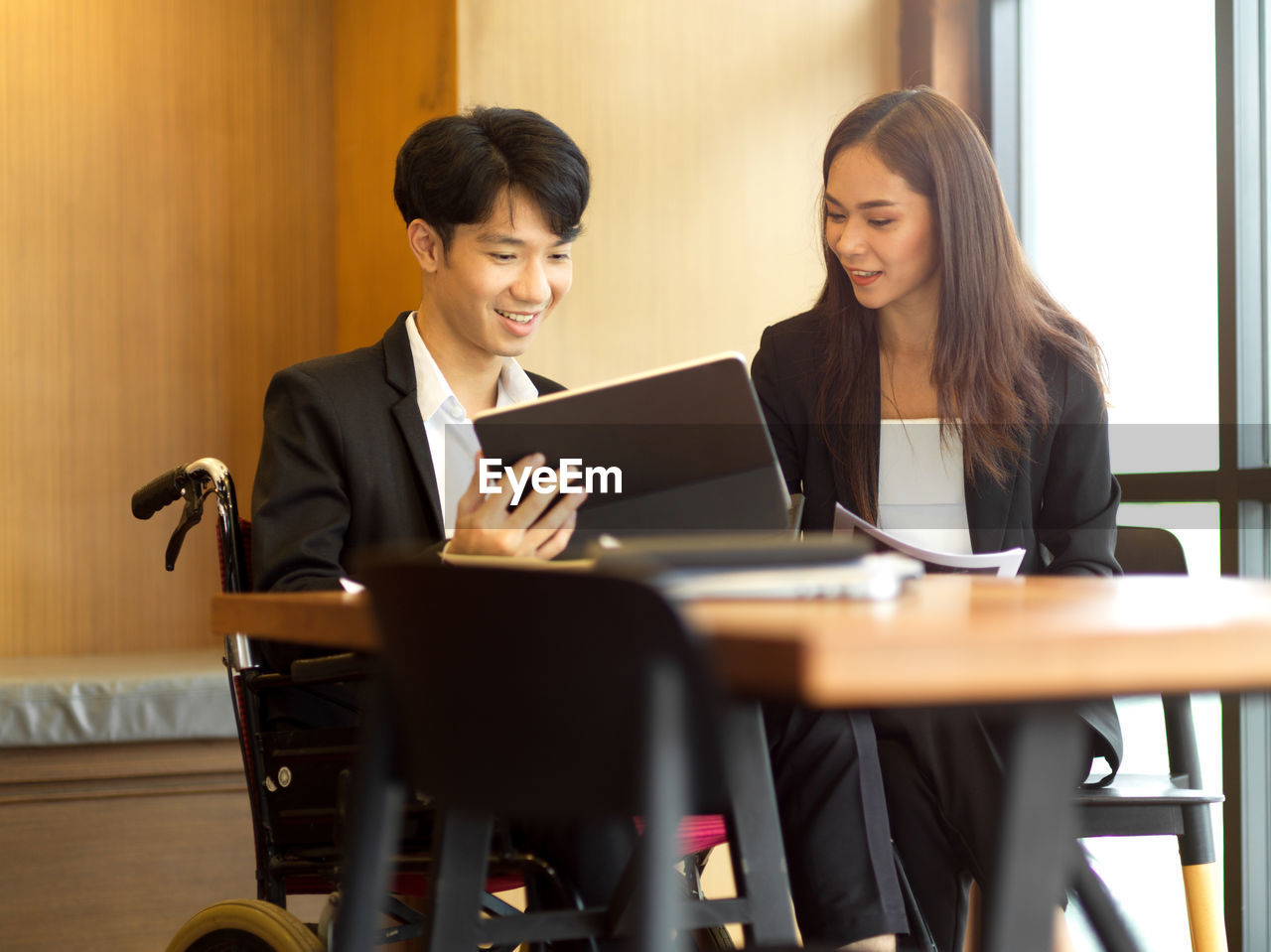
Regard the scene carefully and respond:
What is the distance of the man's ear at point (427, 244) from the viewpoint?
181 cm

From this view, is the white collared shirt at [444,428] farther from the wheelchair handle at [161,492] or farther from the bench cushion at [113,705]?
the bench cushion at [113,705]

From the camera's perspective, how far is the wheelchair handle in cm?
157

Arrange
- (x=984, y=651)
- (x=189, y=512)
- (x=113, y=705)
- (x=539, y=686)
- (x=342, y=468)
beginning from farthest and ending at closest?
(x=113, y=705)
(x=342, y=468)
(x=189, y=512)
(x=539, y=686)
(x=984, y=651)

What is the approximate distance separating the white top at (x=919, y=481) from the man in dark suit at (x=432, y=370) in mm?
518

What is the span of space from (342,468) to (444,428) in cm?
17

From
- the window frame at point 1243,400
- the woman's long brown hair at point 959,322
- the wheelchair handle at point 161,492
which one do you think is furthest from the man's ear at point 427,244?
the window frame at point 1243,400

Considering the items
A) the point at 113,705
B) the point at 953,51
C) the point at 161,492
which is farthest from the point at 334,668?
the point at 953,51

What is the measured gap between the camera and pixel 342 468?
64.9 inches

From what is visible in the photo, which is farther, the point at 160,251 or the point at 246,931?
the point at 160,251

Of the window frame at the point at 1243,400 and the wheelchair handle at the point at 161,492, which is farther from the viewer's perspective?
the window frame at the point at 1243,400

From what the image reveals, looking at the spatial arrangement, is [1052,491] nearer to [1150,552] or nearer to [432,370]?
[1150,552]

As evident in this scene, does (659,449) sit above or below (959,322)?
below

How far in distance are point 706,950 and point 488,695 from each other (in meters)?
1.04

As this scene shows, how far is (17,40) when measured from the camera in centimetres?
273
